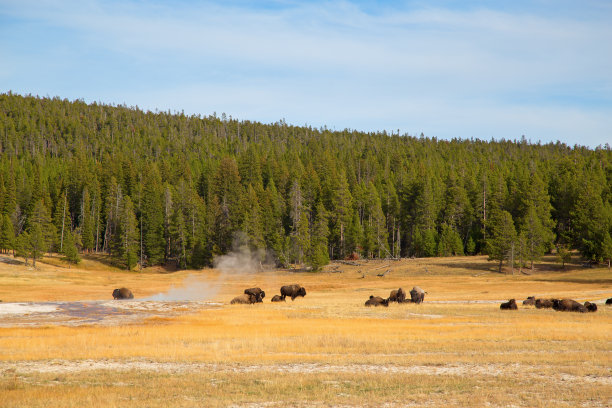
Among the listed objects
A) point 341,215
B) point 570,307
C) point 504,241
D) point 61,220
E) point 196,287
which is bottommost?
point 196,287

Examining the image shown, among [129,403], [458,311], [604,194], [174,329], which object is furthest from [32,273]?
[604,194]

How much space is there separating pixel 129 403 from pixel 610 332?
70.9 ft

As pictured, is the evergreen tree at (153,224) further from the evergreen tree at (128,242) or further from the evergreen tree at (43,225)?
the evergreen tree at (43,225)

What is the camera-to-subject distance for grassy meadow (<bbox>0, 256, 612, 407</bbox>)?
527 inches

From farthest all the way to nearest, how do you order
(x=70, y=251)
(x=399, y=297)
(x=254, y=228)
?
1. (x=254, y=228)
2. (x=70, y=251)
3. (x=399, y=297)

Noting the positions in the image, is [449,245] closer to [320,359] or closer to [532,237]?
[532,237]

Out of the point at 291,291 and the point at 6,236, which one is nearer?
the point at 291,291

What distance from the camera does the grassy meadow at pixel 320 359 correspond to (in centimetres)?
1338

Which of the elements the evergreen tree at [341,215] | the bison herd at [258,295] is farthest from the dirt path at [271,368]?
the evergreen tree at [341,215]

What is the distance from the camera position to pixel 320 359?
1947 cm

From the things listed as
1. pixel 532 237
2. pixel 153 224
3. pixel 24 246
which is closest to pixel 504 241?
pixel 532 237

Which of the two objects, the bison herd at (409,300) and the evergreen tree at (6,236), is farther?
the evergreen tree at (6,236)

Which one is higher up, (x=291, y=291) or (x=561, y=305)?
(x=561, y=305)

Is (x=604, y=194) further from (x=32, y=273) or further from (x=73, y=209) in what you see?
(x=73, y=209)
